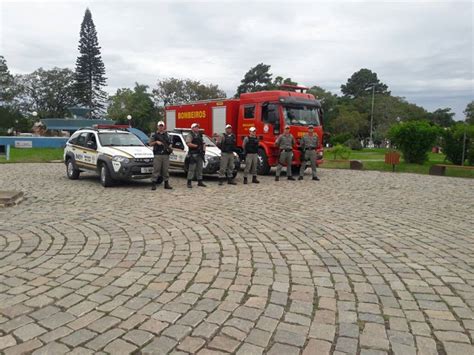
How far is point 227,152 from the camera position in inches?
471

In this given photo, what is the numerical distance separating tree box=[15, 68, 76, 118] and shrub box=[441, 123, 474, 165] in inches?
2947

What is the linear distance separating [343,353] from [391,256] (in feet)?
7.80

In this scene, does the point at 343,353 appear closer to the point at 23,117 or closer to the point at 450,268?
the point at 450,268

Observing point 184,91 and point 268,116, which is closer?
point 268,116

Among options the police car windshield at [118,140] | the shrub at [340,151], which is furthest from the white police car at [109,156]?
the shrub at [340,151]

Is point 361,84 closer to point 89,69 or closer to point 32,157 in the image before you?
point 89,69

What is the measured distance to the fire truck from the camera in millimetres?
14406

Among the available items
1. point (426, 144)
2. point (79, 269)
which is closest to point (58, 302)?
point (79, 269)

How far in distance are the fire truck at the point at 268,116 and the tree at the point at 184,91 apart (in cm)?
4390

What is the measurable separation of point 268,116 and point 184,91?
1898 inches

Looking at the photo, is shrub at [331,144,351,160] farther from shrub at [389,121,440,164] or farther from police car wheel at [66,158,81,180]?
police car wheel at [66,158,81,180]

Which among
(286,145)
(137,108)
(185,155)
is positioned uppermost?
(137,108)

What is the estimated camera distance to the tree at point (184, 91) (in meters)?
59.6

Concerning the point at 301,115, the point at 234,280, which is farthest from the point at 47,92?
the point at 234,280
